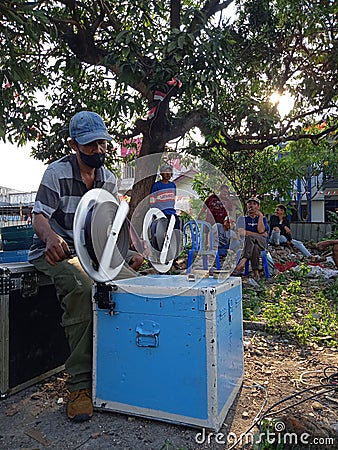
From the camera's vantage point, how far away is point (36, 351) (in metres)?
2.03

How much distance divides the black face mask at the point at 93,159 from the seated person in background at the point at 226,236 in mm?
792

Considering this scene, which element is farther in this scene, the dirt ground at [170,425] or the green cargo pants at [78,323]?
the green cargo pants at [78,323]

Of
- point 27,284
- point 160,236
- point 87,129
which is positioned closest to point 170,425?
point 160,236

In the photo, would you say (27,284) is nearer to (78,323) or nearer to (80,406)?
(78,323)

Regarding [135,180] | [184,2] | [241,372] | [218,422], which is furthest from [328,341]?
[184,2]

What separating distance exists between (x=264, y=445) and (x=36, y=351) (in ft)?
4.01

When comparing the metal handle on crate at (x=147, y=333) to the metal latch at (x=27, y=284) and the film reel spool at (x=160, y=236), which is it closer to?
the film reel spool at (x=160, y=236)

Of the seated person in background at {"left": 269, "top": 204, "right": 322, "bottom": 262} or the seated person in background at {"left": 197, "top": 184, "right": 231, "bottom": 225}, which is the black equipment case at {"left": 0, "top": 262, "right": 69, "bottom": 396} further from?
the seated person in background at {"left": 269, "top": 204, "right": 322, "bottom": 262}

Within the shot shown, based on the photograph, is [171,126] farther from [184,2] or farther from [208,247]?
[208,247]

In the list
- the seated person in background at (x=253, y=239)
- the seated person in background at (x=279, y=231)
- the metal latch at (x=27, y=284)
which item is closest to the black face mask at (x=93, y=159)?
the metal latch at (x=27, y=284)

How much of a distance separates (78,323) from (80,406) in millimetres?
355

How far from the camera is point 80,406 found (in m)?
1.69

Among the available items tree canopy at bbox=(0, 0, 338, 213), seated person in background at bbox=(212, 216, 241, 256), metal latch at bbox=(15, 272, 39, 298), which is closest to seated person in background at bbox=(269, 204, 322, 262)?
tree canopy at bbox=(0, 0, 338, 213)

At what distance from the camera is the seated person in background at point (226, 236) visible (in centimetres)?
253
